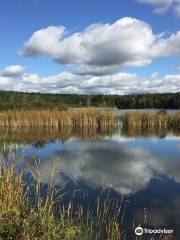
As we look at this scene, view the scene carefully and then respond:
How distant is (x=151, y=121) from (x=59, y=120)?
5314mm

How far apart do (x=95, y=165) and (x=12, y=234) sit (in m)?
6.08

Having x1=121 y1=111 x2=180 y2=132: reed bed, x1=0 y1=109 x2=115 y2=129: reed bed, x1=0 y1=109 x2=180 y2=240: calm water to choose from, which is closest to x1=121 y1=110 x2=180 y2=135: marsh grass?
x1=121 y1=111 x2=180 y2=132: reed bed

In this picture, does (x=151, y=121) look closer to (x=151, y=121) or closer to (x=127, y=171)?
(x=151, y=121)

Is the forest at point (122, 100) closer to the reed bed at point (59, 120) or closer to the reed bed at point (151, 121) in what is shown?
the reed bed at point (151, 121)

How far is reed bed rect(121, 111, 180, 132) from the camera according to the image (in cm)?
2116

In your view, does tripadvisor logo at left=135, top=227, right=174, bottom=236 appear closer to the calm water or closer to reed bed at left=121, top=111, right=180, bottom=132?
the calm water

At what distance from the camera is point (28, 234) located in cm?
332

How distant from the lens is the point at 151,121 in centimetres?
2131

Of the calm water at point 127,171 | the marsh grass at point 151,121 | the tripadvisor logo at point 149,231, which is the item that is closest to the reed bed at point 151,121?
the marsh grass at point 151,121

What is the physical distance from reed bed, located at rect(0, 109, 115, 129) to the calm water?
5.34m

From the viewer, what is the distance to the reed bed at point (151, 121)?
2116 centimetres

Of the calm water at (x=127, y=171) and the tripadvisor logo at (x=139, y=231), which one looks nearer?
the tripadvisor logo at (x=139, y=231)

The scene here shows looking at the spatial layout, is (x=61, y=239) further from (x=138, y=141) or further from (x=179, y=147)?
(x=138, y=141)

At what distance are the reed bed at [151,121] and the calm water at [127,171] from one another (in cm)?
557
